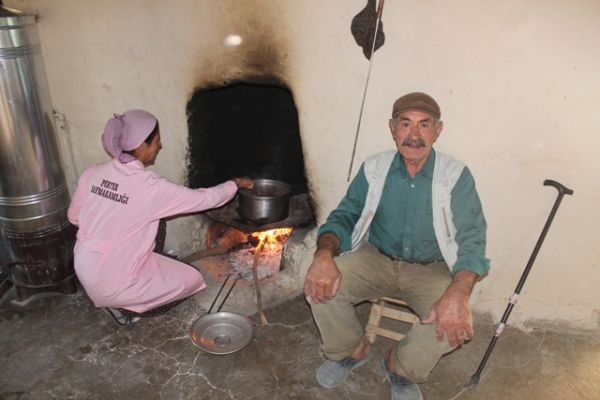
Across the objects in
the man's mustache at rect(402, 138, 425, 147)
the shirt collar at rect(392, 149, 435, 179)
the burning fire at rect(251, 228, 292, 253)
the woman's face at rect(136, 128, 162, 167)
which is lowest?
the burning fire at rect(251, 228, 292, 253)

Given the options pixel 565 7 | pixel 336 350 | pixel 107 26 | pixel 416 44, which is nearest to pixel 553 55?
pixel 565 7

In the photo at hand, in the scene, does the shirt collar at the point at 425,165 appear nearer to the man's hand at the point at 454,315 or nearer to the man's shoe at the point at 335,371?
the man's hand at the point at 454,315

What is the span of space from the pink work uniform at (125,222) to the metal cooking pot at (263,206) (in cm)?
41

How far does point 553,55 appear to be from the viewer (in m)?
2.79

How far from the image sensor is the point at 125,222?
10.6ft

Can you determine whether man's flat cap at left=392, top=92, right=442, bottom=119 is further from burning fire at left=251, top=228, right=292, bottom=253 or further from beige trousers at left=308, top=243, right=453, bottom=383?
burning fire at left=251, top=228, right=292, bottom=253

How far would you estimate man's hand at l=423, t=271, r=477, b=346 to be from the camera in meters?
2.54

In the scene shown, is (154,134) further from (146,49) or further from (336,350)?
(336,350)

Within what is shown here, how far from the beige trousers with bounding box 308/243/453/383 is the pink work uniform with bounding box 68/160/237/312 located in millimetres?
1153

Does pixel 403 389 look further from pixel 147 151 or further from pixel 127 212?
pixel 147 151

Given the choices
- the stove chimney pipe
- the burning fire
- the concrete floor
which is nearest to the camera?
the concrete floor

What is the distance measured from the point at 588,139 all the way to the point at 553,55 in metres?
0.59

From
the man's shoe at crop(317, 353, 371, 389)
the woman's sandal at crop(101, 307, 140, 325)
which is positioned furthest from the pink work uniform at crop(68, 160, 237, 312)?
the man's shoe at crop(317, 353, 371, 389)

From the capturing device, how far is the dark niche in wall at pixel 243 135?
13.5 ft
